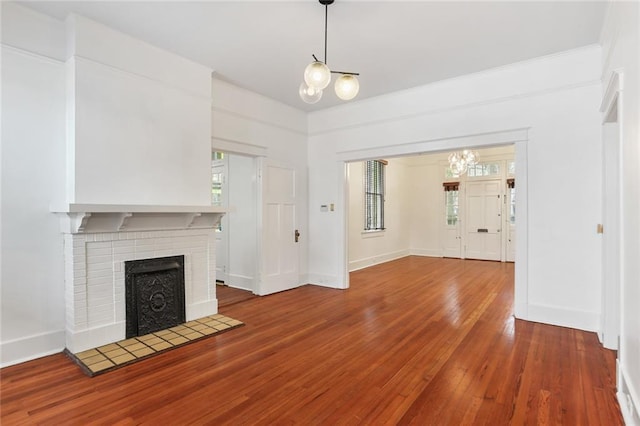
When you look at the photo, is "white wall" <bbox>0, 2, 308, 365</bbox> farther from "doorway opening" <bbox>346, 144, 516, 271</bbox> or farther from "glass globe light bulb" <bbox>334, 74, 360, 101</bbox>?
"doorway opening" <bbox>346, 144, 516, 271</bbox>

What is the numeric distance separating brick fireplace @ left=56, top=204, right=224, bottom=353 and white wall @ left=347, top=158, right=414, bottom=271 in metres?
4.13

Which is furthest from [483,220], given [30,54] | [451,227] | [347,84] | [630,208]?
[30,54]

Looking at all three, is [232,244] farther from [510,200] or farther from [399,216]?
[510,200]

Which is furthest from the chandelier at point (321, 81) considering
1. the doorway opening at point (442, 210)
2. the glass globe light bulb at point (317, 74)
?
the doorway opening at point (442, 210)

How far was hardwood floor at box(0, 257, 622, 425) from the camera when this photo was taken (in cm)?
215

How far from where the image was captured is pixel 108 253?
3289 millimetres

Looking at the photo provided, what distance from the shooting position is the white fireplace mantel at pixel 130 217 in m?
2.97

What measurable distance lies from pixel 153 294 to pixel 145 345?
1.85 ft

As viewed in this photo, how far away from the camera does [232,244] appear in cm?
595

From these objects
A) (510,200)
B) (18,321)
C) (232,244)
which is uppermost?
(510,200)

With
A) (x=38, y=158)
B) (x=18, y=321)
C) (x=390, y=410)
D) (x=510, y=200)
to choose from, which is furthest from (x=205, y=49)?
(x=510, y=200)

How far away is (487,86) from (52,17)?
196 inches

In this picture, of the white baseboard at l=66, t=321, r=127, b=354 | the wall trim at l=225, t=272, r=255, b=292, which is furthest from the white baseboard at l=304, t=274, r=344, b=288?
the white baseboard at l=66, t=321, r=127, b=354

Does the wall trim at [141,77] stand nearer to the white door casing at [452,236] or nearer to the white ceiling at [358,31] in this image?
the white ceiling at [358,31]
